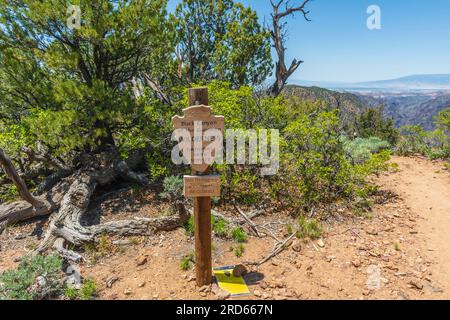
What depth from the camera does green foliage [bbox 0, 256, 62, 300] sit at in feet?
11.6

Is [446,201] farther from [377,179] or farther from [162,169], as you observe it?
[162,169]

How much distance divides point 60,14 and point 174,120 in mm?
4153

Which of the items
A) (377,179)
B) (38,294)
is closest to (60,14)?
(38,294)

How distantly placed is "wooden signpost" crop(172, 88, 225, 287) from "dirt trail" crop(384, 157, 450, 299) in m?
3.05

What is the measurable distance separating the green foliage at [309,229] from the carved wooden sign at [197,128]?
2507 millimetres

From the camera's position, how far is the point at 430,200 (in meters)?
6.51

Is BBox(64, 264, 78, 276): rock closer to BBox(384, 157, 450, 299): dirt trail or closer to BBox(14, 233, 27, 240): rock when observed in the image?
BBox(14, 233, 27, 240): rock

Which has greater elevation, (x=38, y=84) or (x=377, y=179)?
(x=38, y=84)

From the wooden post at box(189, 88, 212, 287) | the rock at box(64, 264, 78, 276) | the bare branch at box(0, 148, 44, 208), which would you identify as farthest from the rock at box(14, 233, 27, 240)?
the wooden post at box(189, 88, 212, 287)

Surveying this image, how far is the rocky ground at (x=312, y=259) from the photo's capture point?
3.69 meters

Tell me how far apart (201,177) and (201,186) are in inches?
4.4

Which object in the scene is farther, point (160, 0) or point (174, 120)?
point (160, 0)

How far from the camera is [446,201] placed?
6430mm

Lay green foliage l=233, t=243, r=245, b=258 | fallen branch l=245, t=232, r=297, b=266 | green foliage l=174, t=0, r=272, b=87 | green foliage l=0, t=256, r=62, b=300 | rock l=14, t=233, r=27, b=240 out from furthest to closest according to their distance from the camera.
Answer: green foliage l=174, t=0, r=272, b=87, rock l=14, t=233, r=27, b=240, green foliage l=233, t=243, r=245, b=258, fallen branch l=245, t=232, r=297, b=266, green foliage l=0, t=256, r=62, b=300
